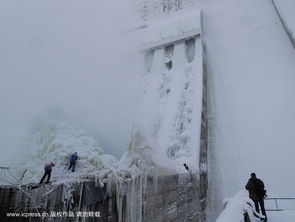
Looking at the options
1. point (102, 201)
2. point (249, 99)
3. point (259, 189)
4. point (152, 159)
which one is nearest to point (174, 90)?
point (249, 99)

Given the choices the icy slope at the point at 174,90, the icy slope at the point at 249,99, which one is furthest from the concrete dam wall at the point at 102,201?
the icy slope at the point at 249,99

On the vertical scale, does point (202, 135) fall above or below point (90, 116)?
below

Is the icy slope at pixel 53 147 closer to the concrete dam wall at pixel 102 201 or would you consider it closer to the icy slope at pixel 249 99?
the concrete dam wall at pixel 102 201

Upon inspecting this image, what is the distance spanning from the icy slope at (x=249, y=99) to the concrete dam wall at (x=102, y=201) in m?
2.69

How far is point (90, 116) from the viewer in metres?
7.43

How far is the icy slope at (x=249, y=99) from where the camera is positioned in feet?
19.4

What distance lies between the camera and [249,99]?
6.96 metres

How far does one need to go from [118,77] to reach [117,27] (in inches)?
92.5

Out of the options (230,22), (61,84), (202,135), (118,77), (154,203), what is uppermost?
(230,22)

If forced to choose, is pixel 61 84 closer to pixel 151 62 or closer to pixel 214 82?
pixel 151 62

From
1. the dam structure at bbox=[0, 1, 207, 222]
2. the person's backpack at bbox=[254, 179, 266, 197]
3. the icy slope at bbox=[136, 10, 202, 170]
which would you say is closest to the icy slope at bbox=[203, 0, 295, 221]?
the dam structure at bbox=[0, 1, 207, 222]

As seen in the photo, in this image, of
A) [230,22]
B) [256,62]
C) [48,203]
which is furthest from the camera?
[230,22]

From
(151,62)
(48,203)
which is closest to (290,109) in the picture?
(151,62)

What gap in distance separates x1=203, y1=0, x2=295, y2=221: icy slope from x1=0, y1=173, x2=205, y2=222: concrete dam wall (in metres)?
2.69
